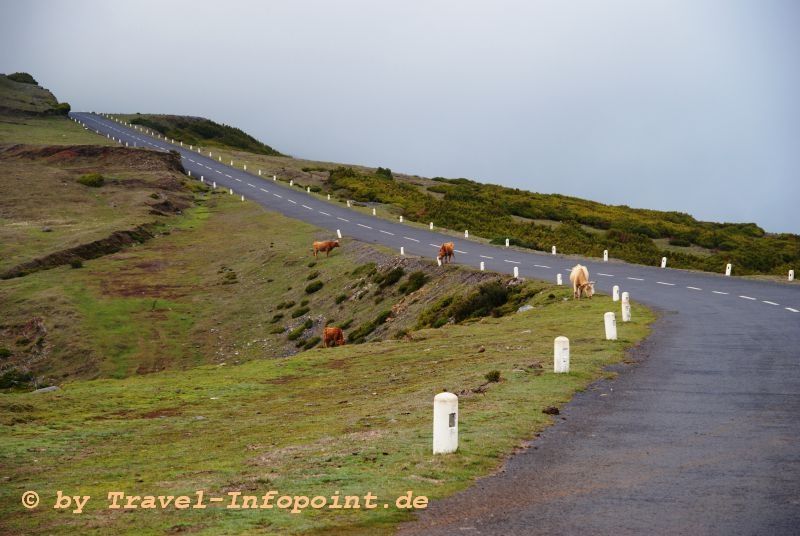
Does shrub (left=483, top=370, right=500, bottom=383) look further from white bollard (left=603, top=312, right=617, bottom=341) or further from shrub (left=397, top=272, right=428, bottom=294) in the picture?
shrub (left=397, top=272, right=428, bottom=294)

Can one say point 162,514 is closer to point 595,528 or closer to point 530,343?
point 595,528

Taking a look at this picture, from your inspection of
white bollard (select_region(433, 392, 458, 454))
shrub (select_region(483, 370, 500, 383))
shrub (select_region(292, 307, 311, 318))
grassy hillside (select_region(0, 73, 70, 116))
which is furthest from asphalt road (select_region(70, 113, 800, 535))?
grassy hillside (select_region(0, 73, 70, 116))

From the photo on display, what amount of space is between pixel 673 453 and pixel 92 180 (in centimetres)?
8594

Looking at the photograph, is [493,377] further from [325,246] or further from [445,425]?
[325,246]

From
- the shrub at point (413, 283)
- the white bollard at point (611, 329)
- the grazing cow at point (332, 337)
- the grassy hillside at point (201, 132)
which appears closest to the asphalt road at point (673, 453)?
the white bollard at point (611, 329)

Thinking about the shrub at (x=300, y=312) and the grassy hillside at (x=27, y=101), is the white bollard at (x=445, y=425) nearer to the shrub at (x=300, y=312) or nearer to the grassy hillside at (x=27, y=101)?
the shrub at (x=300, y=312)

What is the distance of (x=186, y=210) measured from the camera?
83.1 m


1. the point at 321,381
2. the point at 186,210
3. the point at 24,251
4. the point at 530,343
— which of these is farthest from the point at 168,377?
the point at 186,210

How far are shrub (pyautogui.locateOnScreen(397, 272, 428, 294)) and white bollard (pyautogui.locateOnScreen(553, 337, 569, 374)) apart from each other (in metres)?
23.8

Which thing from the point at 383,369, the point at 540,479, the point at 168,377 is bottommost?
the point at 168,377

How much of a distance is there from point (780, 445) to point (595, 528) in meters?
5.11

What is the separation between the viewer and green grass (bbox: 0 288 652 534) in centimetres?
1077

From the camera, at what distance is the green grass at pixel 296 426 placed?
10773mm

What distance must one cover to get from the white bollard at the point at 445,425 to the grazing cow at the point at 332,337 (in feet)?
72.7
